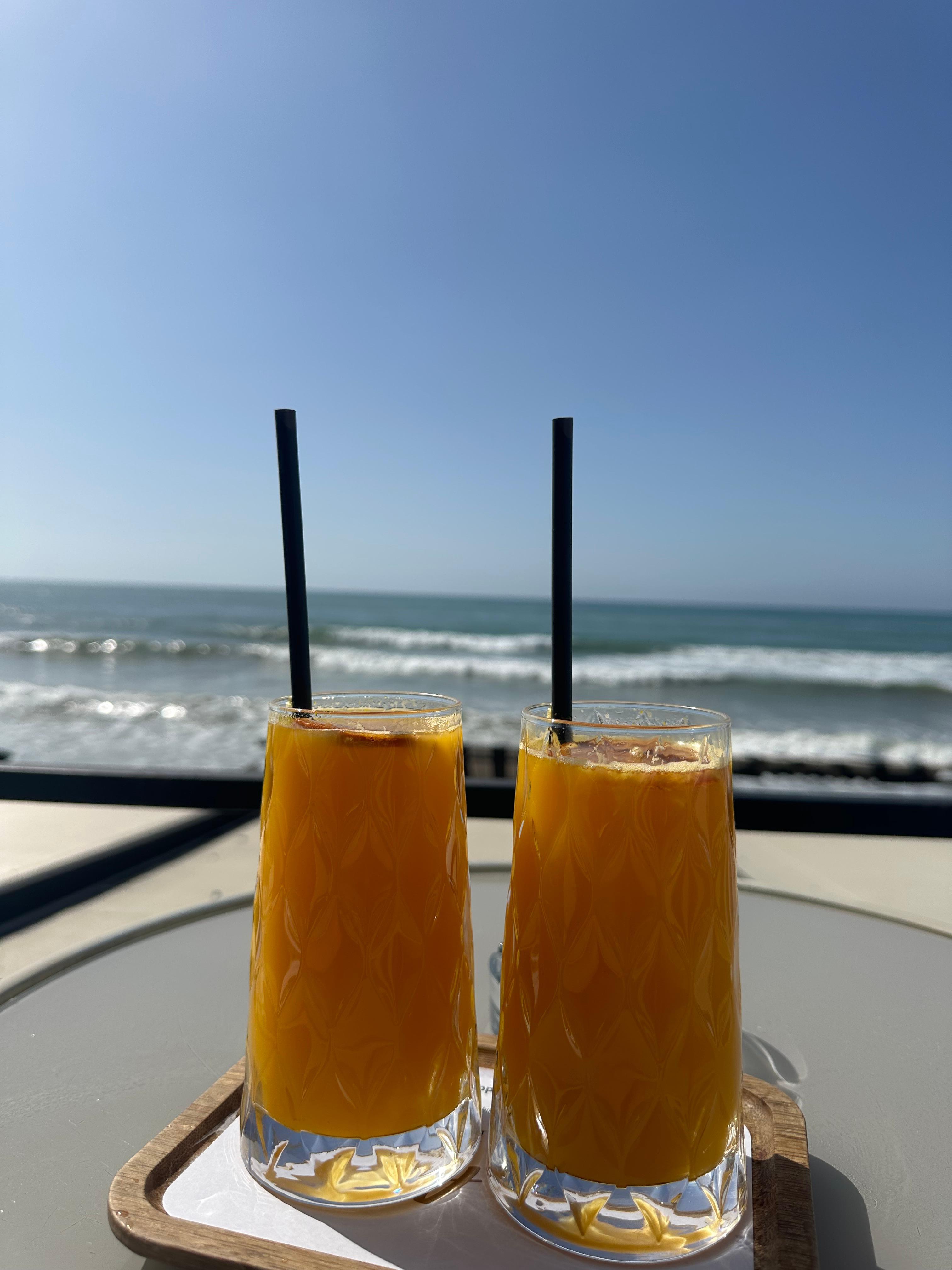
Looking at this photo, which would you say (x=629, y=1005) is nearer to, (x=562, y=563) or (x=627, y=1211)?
(x=627, y=1211)

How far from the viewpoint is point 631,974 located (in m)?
0.42

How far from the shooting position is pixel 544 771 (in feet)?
1.49

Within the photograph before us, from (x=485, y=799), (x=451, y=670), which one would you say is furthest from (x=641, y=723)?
(x=451, y=670)

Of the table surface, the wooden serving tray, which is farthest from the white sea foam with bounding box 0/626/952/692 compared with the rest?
the wooden serving tray

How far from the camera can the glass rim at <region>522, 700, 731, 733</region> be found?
1.38ft

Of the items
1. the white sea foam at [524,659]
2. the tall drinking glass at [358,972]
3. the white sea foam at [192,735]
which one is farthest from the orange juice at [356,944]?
the white sea foam at [524,659]

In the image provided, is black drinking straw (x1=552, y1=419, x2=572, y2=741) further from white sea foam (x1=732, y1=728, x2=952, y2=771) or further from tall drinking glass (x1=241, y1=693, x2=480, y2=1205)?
white sea foam (x1=732, y1=728, x2=952, y2=771)

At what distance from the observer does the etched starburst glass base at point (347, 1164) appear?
43cm

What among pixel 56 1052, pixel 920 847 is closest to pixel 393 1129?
pixel 56 1052

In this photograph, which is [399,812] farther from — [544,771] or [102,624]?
[102,624]

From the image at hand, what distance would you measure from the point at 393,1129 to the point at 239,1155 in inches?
4.0

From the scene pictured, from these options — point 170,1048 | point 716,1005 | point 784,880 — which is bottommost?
point 784,880

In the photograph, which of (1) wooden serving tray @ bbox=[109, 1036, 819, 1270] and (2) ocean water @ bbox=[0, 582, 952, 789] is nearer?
(1) wooden serving tray @ bbox=[109, 1036, 819, 1270]

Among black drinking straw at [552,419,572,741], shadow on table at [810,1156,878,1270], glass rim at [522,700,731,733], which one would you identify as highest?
black drinking straw at [552,419,572,741]
